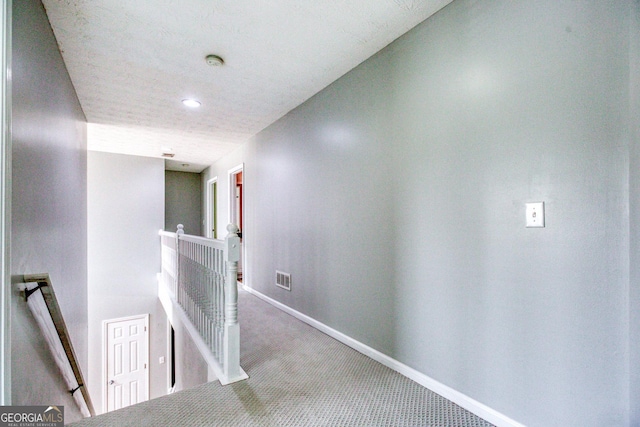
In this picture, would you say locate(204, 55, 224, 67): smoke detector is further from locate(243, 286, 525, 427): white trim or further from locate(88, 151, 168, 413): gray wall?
locate(88, 151, 168, 413): gray wall

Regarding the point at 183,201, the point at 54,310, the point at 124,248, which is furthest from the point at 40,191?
the point at 183,201

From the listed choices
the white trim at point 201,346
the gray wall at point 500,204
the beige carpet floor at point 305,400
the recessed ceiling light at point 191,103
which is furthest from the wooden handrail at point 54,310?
the recessed ceiling light at point 191,103

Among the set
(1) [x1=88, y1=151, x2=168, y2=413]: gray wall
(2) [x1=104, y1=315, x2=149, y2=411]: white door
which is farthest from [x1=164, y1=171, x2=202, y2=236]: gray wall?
(2) [x1=104, y1=315, x2=149, y2=411]: white door

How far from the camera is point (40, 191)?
1.73 metres

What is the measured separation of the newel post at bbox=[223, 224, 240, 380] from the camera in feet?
6.34

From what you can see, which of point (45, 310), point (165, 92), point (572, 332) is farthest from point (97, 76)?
point (572, 332)

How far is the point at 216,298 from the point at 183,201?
567 cm

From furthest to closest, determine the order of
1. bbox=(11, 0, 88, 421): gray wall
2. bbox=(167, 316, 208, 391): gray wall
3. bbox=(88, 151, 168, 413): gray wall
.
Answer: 1. bbox=(88, 151, 168, 413): gray wall
2. bbox=(167, 316, 208, 391): gray wall
3. bbox=(11, 0, 88, 421): gray wall

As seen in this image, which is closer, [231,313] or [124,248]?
[231,313]

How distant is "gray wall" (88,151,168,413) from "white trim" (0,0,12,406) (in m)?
4.45

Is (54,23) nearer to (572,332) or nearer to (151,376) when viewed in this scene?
(572,332)

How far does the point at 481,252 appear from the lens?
1.58 m

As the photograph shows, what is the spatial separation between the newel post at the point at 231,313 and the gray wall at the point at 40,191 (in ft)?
3.07

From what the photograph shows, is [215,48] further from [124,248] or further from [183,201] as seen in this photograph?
[183,201]
